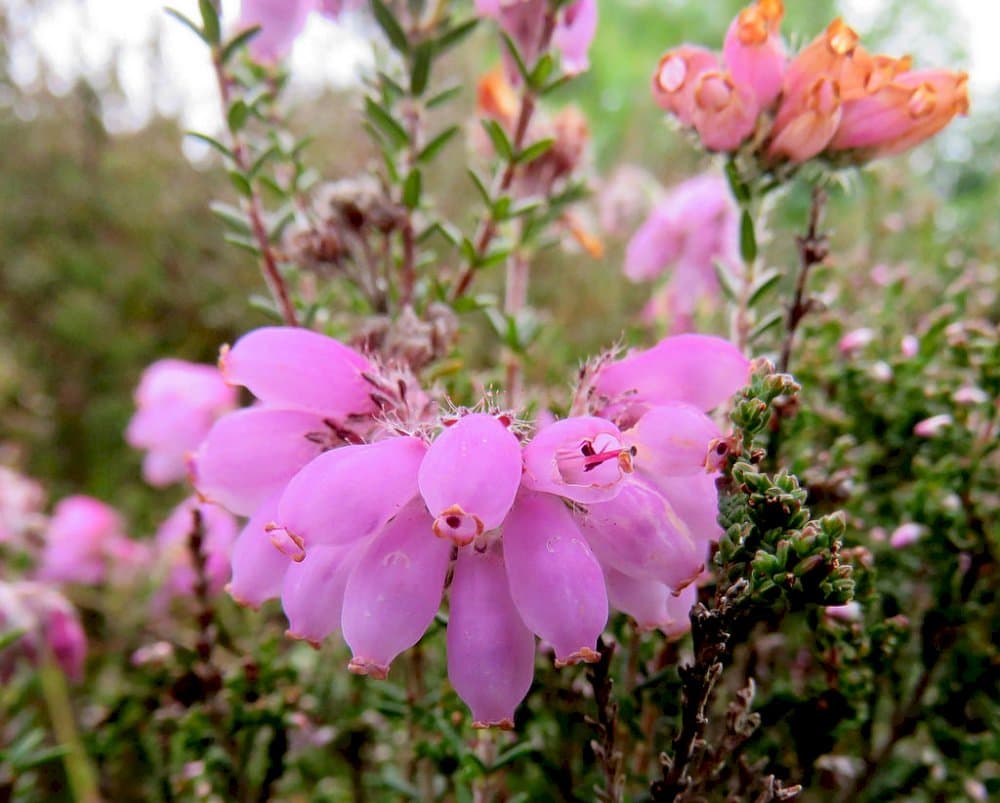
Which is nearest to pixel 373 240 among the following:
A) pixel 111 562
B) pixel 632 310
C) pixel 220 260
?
pixel 111 562

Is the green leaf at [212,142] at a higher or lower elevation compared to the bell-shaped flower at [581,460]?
higher

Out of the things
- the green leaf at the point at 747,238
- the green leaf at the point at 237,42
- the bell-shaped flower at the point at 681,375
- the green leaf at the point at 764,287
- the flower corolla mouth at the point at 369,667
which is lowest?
the flower corolla mouth at the point at 369,667

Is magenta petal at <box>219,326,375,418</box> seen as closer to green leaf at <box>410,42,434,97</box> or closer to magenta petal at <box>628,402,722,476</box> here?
magenta petal at <box>628,402,722,476</box>

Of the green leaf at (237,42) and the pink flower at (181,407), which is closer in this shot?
the green leaf at (237,42)

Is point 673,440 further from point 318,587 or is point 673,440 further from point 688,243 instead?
point 688,243

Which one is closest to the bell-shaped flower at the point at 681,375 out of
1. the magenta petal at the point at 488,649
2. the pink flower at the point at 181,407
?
the magenta petal at the point at 488,649

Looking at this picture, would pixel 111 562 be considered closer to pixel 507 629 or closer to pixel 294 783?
pixel 294 783

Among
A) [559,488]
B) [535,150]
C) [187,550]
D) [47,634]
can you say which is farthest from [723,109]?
[47,634]

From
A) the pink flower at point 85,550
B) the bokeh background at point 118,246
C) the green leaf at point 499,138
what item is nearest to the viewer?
the green leaf at point 499,138

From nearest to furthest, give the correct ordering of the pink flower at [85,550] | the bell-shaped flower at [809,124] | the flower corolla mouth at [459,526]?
1. the flower corolla mouth at [459,526]
2. the bell-shaped flower at [809,124]
3. the pink flower at [85,550]

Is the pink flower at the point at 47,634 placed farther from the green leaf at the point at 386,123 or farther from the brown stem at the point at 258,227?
the green leaf at the point at 386,123
